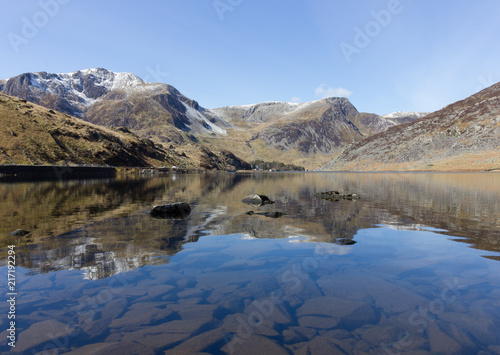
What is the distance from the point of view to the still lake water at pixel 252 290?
Result: 7.45 meters

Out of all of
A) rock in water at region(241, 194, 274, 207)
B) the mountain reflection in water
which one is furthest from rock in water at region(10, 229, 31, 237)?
rock in water at region(241, 194, 274, 207)

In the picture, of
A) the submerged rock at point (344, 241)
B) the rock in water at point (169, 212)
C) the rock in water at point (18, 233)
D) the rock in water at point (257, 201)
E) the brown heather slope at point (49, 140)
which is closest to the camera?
the submerged rock at point (344, 241)

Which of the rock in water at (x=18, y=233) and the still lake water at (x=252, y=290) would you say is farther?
the rock in water at (x=18, y=233)

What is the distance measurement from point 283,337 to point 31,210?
100ft

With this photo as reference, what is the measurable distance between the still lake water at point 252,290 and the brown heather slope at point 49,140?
10796cm

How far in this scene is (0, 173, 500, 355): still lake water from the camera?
24.4ft

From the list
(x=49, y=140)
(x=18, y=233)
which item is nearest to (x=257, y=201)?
(x=18, y=233)

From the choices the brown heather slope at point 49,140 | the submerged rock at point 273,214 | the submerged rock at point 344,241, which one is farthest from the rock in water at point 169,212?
the brown heather slope at point 49,140

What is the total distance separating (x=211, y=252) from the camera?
15.6 m

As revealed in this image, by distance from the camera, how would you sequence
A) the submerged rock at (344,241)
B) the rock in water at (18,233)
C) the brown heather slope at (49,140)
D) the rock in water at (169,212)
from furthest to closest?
the brown heather slope at (49,140) < the rock in water at (169,212) < the rock in water at (18,233) < the submerged rock at (344,241)

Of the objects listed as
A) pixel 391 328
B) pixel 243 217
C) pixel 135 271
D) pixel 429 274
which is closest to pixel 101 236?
pixel 135 271

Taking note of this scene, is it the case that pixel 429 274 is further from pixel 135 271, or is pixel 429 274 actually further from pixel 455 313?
pixel 135 271

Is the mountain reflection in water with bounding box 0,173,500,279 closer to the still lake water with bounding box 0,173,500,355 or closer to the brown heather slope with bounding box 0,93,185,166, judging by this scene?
the still lake water with bounding box 0,173,500,355

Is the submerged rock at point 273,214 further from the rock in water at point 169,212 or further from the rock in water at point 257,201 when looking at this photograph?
the rock in water at point 169,212
